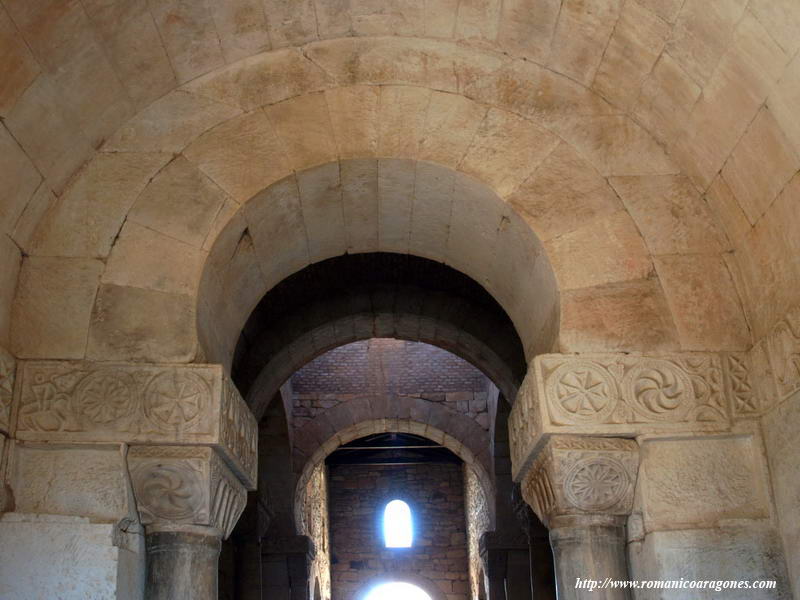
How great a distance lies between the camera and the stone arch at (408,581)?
17047 millimetres

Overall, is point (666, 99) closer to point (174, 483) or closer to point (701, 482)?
point (701, 482)

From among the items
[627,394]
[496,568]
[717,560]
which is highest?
[627,394]

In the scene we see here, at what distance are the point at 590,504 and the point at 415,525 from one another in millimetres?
14407

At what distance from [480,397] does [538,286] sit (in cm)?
701

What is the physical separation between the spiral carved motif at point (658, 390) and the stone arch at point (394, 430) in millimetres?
6596

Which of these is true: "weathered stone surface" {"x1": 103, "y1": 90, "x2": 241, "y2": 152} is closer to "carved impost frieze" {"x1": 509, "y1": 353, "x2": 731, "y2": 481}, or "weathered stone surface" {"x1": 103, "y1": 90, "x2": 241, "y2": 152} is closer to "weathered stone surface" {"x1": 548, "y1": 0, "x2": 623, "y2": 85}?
"weathered stone surface" {"x1": 548, "y1": 0, "x2": 623, "y2": 85}

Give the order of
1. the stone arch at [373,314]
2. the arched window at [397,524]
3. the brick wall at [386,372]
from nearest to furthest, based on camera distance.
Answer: the stone arch at [373,314]
the brick wall at [386,372]
the arched window at [397,524]

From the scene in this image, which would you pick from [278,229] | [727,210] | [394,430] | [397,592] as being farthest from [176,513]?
[397,592]

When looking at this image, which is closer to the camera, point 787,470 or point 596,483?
point 787,470

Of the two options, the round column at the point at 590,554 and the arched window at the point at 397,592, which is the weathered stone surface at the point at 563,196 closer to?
the round column at the point at 590,554

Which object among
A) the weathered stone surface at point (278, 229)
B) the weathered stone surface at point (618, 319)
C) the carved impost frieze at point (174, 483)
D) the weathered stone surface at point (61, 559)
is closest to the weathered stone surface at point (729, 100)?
the weathered stone surface at point (618, 319)

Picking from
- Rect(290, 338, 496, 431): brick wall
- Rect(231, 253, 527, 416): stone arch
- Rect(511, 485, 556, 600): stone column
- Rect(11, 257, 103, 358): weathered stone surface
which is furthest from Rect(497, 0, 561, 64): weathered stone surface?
Rect(290, 338, 496, 431): brick wall

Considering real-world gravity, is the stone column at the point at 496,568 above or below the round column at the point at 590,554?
above

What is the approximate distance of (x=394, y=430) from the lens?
1101cm
